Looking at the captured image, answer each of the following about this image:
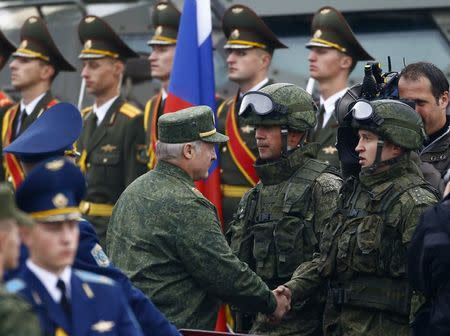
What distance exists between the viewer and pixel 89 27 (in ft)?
Result: 46.1

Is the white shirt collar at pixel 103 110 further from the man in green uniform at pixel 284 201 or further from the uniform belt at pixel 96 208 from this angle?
the man in green uniform at pixel 284 201

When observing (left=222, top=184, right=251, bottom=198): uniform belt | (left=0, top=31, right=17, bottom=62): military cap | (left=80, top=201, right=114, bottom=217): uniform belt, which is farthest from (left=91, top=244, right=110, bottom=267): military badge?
(left=0, top=31, right=17, bottom=62): military cap

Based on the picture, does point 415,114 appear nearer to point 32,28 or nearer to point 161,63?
point 161,63

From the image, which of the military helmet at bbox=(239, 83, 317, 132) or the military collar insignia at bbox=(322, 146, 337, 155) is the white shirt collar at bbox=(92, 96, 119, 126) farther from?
the military helmet at bbox=(239, 83, 317, 132)

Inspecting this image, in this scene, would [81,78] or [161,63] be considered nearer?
[161,63]

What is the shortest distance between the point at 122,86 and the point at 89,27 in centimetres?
97

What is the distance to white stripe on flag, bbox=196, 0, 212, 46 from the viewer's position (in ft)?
41.1

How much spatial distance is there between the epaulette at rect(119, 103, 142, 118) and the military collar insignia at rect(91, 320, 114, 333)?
6.65 meters

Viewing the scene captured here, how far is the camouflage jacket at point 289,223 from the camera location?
9695mm

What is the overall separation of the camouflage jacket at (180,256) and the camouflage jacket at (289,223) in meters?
0.65

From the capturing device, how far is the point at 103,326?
6.97m

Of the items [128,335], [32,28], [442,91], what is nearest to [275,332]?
[442,91]

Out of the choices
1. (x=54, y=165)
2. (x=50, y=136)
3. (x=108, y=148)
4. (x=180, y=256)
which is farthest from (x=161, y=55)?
(x=54, y=165)

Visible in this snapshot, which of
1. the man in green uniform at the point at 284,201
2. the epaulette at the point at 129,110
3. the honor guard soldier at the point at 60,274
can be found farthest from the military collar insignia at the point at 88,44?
the honor guard soldier at the point at 60,274
